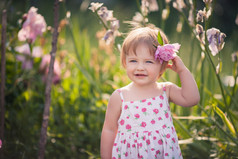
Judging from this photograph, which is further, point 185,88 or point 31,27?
point 31,27

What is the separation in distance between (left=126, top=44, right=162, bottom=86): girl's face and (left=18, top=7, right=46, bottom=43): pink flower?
2.20 feet

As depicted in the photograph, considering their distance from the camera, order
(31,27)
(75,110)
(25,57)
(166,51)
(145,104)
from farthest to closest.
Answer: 1. (75,110)
2. (25,57)
3. (31,27)
4. (145,104)
5. (166,51)

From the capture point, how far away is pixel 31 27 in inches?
68.4

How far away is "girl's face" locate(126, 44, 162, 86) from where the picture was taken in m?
1.35

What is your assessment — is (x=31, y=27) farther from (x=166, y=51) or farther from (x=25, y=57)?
(x=166, y=51)

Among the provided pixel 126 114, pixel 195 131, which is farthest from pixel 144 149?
pixel 195 131

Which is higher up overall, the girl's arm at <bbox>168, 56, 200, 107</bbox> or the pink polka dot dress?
the girl's arm at <bbox>168, 56, 200, 107</bbox>

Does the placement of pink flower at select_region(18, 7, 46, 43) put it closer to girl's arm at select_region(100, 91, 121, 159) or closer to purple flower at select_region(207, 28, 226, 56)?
girl's arm at select_region(100, 91, 121, 159)

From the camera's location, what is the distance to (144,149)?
1.35 metres

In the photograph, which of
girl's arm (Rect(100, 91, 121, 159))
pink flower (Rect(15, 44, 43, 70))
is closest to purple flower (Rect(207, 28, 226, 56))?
girl's arm (Rect(100, 91, 121, 159))

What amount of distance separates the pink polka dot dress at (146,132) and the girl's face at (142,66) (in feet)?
0.35

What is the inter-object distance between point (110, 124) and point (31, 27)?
0.78 metres

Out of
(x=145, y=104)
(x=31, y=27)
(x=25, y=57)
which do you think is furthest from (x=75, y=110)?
(x=145, y=104)

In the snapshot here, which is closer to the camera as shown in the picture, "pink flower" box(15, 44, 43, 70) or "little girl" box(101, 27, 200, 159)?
"little girl" box(101, 27, 200, 159)
